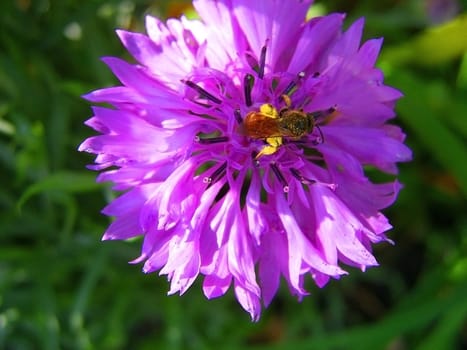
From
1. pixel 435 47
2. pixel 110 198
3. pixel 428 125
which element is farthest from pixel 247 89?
pixel 435 47

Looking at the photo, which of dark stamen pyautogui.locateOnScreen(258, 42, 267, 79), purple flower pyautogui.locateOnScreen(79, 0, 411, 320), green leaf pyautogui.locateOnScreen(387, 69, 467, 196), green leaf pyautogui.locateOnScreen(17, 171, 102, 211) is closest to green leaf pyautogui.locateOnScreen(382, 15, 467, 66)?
green leaf pyautogui.locateOnScreen(387, 69, 467, 196)

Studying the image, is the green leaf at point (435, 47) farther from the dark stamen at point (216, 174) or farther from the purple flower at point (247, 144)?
the dark stamen at point (216, 174)

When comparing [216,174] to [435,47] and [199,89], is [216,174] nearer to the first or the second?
[199,89]

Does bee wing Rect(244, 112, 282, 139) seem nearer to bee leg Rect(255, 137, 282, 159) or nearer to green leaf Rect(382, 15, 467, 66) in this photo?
bee leg Rect(255, 137, 282, 159)

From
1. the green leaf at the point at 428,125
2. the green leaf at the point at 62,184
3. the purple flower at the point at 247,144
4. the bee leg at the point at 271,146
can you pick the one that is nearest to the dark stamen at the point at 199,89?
the purple flower at the point at 247,144

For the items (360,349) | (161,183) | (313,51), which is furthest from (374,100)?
(360,349)

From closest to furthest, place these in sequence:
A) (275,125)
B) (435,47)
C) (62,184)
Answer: (275,125) → (62,184) → (435,47)

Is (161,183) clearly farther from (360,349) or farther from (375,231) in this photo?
(360,349)

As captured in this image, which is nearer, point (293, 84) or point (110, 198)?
point (293, 84)
